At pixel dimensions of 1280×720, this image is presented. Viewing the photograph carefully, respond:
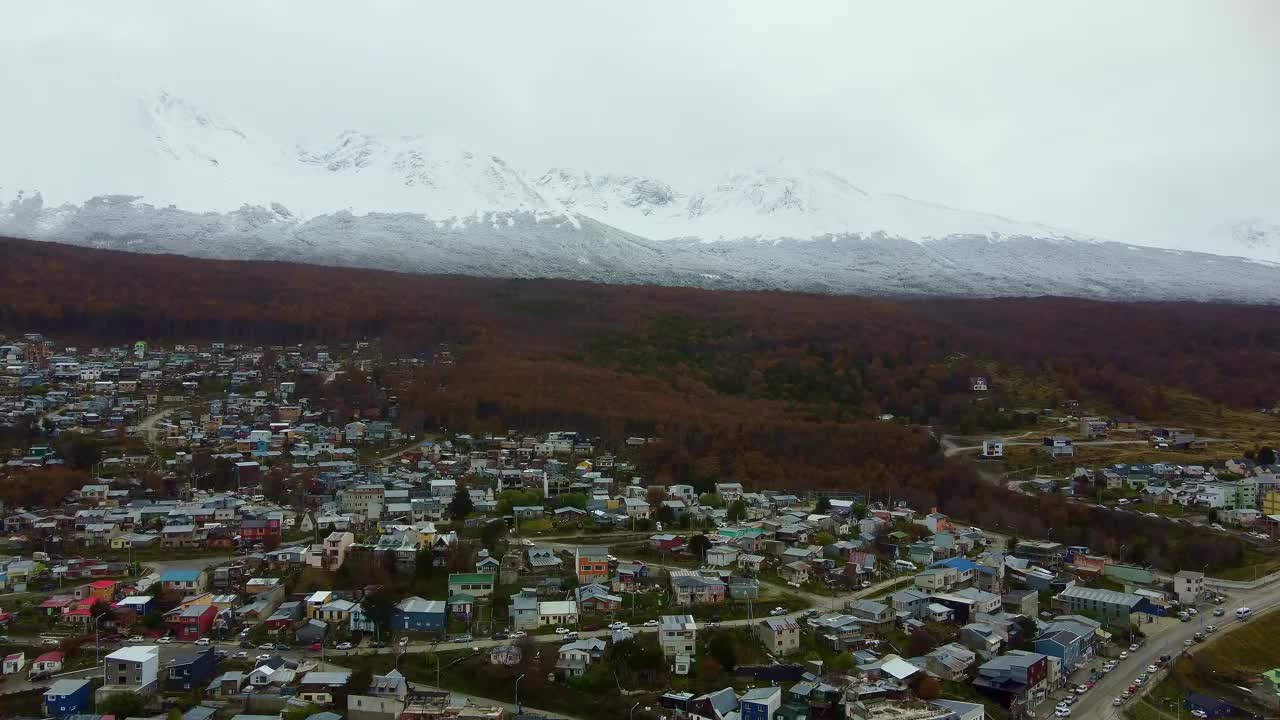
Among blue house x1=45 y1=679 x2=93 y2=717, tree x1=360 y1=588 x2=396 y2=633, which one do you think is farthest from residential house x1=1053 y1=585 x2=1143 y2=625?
blue house x1=45 y1=679 x2=93 y2=717

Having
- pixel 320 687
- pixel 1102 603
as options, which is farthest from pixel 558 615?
pixel 1102 603

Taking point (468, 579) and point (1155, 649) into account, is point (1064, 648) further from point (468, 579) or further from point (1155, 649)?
point (468, 579)

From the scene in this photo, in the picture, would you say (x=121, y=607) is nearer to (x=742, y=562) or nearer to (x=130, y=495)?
(x=130, y=495)

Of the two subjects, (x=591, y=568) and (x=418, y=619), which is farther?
(x=591, y=568)

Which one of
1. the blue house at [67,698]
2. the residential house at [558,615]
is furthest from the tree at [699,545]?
the blue house at [67,698]

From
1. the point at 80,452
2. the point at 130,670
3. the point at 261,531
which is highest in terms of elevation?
the point at 80,452

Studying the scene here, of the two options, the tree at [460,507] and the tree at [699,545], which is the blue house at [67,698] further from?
the tree at [699,545]
